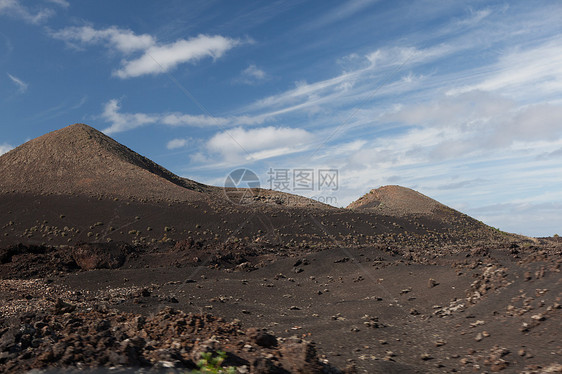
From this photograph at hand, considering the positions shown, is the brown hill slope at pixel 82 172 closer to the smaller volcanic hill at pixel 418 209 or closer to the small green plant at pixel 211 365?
the smaller volcanic hill at pixel 418 209

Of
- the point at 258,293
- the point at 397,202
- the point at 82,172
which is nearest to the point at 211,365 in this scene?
the point at 258,293

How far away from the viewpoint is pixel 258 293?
15.1m

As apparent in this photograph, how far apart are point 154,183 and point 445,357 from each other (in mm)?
40160

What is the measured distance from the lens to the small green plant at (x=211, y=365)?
5.11 meters

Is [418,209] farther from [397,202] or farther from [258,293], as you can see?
[258,293]

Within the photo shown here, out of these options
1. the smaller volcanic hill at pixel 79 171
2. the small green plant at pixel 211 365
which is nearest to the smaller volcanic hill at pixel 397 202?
the smaller volcanic hill at pixel 79 171

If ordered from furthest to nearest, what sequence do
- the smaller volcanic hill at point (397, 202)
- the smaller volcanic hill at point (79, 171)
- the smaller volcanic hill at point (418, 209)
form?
the smaller volcanic hill at point (397, 202) < the smaller volcanic hill at point (418, 209) < the smaller volcanic hill at point (79, 171)

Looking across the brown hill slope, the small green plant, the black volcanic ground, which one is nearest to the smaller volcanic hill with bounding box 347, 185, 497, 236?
the black volcanic ground

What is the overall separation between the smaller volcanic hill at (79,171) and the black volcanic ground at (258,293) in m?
1.55

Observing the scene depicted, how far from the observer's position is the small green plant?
16.8 ft

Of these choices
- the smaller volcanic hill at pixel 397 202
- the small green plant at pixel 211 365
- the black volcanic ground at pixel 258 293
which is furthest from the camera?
the smaller volcanic hill at pixel 397 202

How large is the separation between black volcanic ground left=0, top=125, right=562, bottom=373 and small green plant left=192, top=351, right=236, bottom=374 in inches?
6.8

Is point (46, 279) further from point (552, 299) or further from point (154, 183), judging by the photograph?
point (154, 183)

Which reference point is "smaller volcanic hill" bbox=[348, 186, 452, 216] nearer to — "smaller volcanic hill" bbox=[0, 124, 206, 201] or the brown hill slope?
the brown hill slope
